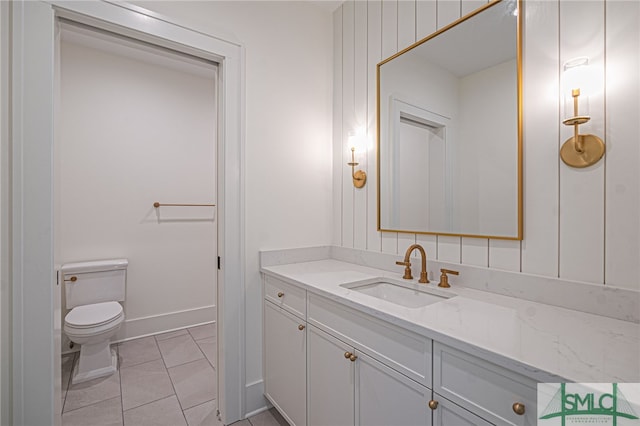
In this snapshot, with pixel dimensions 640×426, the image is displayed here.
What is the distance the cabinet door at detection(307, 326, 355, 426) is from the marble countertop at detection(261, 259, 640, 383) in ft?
0.79

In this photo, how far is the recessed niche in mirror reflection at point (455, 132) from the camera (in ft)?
4.52

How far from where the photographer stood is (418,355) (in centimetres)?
104

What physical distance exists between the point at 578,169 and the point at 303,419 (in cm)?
167

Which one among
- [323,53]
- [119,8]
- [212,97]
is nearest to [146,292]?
[212,97]

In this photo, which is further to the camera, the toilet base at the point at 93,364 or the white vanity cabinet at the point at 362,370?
the toilet base at the point at 93,364

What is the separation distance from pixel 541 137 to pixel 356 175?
3.56ft

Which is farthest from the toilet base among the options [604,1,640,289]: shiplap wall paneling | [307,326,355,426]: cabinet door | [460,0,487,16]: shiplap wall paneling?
[460,0,487,16]: shiplap wall paneling

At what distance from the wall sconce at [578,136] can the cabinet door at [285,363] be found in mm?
1387

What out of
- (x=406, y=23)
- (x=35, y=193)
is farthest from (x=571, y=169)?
(x=35, y=193)

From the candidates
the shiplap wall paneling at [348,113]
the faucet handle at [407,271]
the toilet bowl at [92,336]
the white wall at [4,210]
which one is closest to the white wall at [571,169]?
the faucet handle at [407,271]

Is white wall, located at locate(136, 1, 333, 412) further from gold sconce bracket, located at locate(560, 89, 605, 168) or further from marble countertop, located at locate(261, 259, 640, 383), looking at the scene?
gold sconce bracket, located at locate(560, 89, 605, 168)

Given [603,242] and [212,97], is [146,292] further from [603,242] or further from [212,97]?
[603,242]

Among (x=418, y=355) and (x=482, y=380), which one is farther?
(x=418, y=355)

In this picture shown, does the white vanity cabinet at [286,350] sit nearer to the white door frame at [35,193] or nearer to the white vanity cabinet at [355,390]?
the white vanity cabinet at [355,390]
